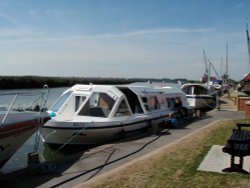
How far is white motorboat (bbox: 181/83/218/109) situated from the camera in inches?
1323

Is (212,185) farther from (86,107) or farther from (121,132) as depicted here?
(86,107)

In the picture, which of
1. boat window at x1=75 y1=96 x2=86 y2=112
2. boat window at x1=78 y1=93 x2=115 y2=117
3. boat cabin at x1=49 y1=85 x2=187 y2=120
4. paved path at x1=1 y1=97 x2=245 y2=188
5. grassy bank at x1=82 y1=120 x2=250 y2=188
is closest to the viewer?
grassy bank at x1=82 y1=120 x2=250 y2=188

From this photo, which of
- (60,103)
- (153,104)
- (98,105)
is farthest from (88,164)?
(153,104)

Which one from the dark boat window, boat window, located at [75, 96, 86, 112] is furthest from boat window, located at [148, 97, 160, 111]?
boat window, located at [75, 96, 86, 112]

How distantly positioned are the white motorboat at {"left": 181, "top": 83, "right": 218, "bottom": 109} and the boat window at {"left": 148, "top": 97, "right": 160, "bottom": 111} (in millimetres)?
11651

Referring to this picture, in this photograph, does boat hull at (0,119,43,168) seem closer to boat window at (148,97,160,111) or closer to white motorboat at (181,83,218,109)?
boat window at (148,97,160,111)

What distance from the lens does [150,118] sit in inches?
715

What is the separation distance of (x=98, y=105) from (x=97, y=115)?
47cm

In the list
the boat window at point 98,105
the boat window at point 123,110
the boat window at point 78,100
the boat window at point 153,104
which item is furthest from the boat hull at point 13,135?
the boat window at point 153,104

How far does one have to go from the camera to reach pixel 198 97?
3394cm

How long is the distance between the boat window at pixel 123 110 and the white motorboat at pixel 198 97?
1578 centimetres

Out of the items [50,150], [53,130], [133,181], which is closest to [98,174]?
[133,181]

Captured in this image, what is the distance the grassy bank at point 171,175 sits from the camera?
24.7 ft

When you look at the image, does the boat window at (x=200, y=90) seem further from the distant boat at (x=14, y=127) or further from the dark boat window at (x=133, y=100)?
the distant boat at (x=14, y=127)
